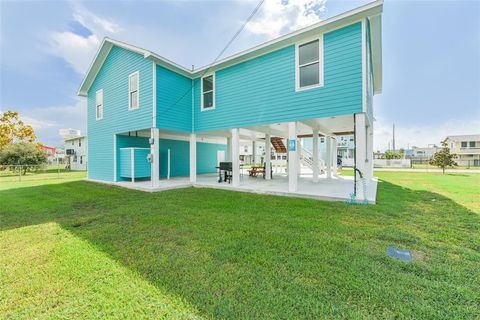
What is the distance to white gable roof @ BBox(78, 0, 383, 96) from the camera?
6.06 meters

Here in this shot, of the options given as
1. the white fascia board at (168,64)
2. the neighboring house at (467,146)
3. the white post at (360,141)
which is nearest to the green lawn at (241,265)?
the white post at (360,141)

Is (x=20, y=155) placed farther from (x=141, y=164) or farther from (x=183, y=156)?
(x=141, y=164)

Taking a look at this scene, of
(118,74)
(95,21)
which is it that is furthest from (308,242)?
(95,21)

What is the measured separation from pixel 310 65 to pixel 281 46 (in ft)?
4.58

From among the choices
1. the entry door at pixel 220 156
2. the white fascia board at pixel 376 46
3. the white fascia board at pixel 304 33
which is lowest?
the entry door at pixel 220 156

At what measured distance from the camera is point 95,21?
10445mm

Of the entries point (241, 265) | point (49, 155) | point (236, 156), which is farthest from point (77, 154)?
point (241, 265)

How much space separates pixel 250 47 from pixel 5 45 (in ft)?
49.3

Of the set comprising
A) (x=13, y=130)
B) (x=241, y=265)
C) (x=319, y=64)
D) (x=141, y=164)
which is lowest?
(x=241, y=265)

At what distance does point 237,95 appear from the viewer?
9.02 meters

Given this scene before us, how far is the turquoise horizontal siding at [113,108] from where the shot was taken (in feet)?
31.0

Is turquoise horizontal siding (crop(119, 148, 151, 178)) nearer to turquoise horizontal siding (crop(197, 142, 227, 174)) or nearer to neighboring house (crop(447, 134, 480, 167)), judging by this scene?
turquoise horizontal siding (crop(197, 142, 227, 174))

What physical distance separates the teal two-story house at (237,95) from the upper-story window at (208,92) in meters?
0.05

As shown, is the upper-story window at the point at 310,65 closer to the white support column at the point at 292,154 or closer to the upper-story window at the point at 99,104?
the white support column at the point at 292,154
